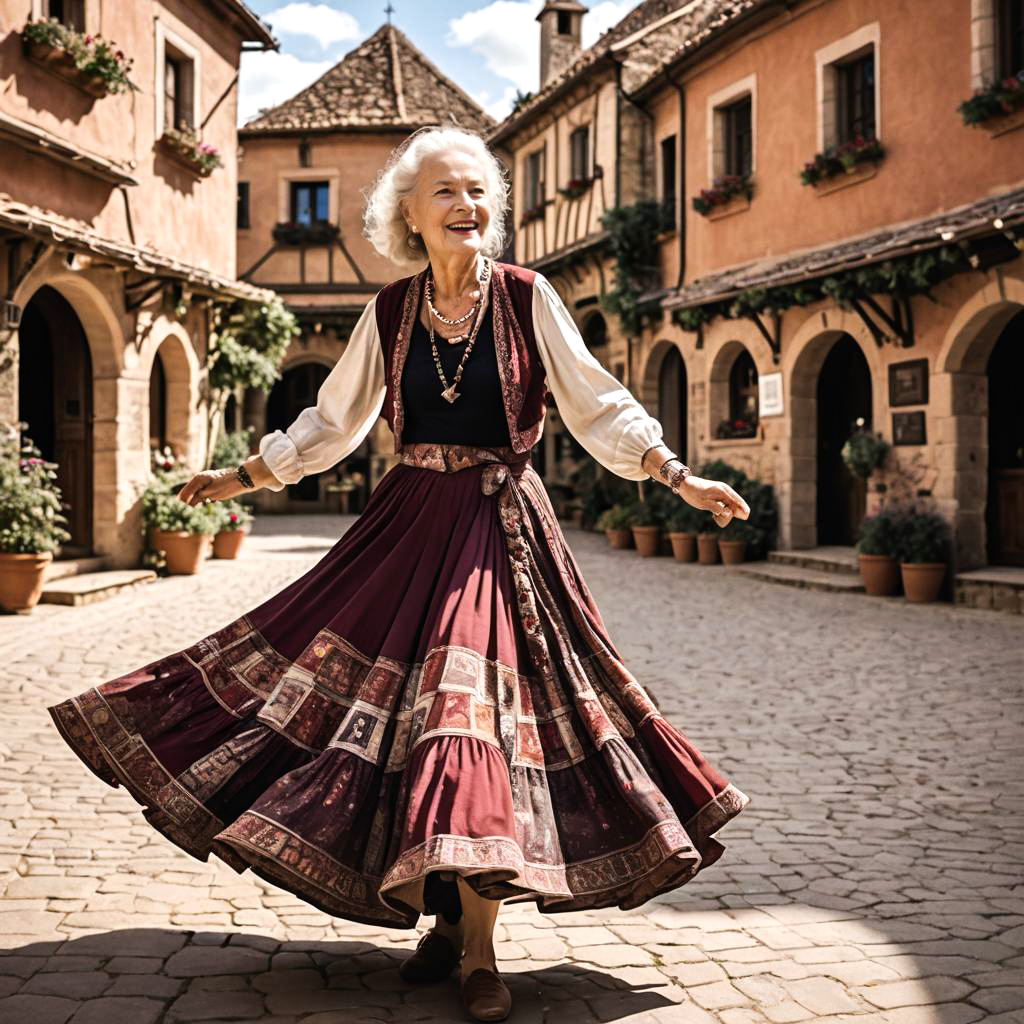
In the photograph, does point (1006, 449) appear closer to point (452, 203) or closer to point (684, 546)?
point (684, 546)

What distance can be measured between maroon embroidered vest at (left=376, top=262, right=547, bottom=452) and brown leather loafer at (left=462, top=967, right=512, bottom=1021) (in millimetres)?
1240

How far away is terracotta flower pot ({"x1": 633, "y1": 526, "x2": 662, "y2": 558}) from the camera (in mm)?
15288

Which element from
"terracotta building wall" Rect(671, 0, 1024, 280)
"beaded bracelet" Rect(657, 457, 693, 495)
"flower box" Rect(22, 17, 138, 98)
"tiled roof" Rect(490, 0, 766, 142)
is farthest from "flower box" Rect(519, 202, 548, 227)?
"beaded bracelet" Rect(657, 457, 693, 495)

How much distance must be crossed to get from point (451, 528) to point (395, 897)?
35.0 inches

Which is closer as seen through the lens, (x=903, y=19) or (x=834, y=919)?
(x=834, y=919)

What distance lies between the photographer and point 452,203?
9.49 ft

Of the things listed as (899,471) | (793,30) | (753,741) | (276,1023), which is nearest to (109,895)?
(276,1023)

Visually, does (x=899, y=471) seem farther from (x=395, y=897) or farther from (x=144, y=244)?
(x=395, y=897)

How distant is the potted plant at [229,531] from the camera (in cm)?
1351

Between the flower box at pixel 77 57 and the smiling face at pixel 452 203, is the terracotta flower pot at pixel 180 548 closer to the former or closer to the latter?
the flower box at pixel 77 57

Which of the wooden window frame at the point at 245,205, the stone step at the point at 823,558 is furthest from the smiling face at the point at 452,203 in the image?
the wooden window frame at the point at 245,205

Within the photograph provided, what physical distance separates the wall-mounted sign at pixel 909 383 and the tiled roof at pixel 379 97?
13895 millimetres

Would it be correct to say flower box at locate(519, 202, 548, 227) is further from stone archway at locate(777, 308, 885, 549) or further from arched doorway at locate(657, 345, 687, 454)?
stone archway at locate(777, 308, 885, 549)

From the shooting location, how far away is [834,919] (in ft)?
10.6
